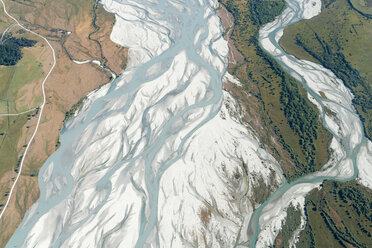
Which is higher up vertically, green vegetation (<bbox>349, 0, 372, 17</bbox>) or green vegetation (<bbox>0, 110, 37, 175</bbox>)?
green vegetation (<bbox>349, 0, 372, 17</bbox>)

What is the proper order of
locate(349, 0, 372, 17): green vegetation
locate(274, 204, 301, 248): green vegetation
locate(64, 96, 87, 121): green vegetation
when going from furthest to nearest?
locate(349, 0, 372, 17): green vegetation < locate(64, 96, 87, 121): green vegetation < locate(274, 204, 301, 248): green vegetation

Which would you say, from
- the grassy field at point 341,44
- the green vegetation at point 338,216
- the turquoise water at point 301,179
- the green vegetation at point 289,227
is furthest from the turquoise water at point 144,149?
the grassy field at point 341,44

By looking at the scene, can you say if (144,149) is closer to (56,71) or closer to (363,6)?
(56,71)

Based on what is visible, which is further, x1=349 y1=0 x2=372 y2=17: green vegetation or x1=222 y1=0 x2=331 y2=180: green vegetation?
x1=349 y1=0 x2=372 y2=17: green vegetation

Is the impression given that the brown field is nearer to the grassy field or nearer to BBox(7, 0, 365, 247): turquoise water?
BBox(7, 0, 365, 247): turquoise water

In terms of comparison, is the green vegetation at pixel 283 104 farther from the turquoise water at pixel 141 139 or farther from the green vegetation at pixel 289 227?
the turquoise water at pixel 141 139

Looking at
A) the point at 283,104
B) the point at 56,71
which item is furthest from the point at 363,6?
the point at 56,71

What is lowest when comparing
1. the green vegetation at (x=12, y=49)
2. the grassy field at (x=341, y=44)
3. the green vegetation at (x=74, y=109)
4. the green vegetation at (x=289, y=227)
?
the green vegetation at (x=289, y=227)

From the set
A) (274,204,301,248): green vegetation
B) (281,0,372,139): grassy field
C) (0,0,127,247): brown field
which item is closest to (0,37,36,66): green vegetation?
(0,0,127,247): brown field

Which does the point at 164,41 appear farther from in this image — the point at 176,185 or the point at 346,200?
the point at 346,200
